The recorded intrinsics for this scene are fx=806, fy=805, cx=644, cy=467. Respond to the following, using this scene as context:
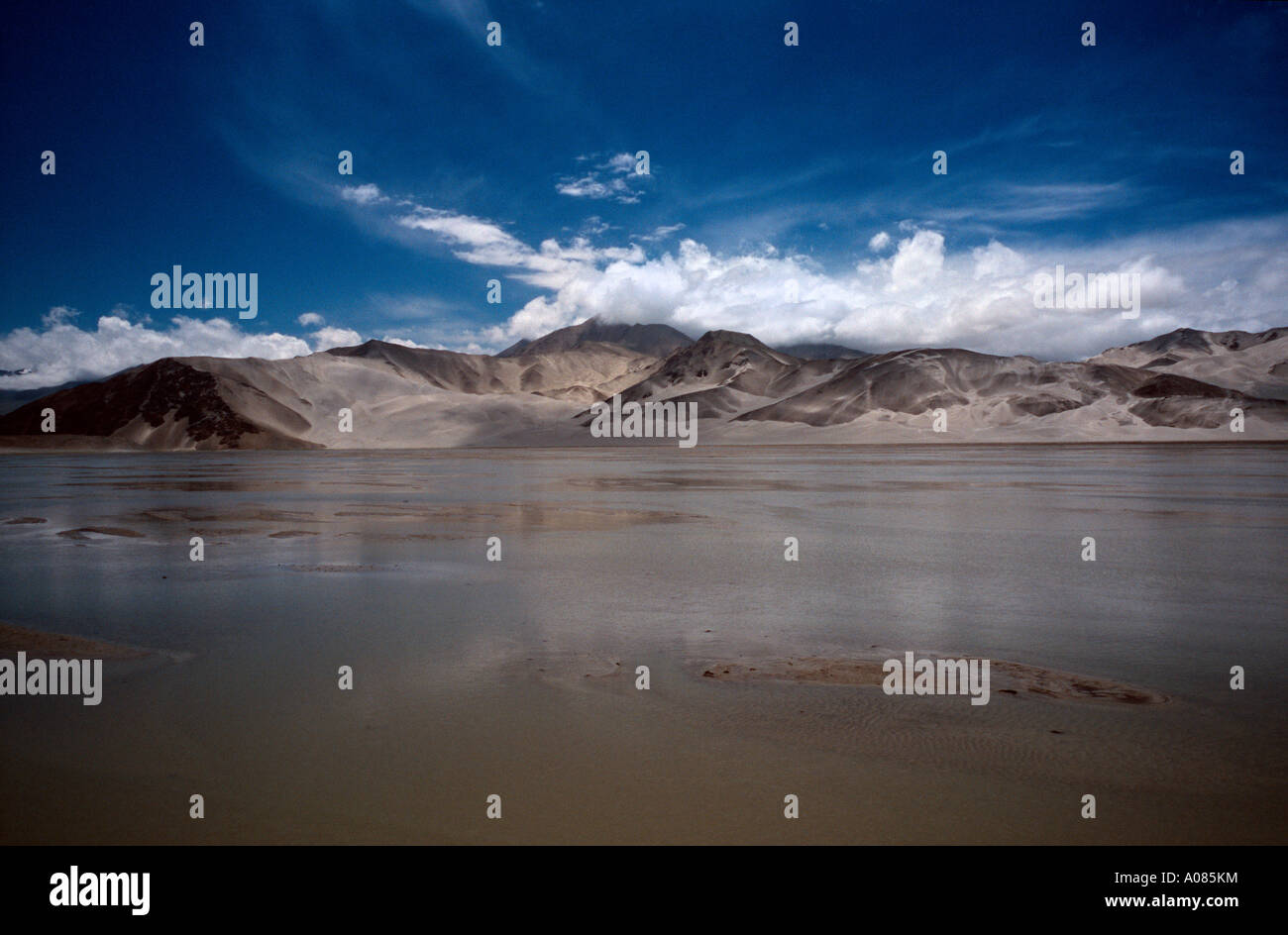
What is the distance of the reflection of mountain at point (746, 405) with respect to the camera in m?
99.3

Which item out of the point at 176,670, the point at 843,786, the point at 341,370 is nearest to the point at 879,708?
the point at 843,786

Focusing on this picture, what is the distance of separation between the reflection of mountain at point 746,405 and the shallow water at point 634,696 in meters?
93.9

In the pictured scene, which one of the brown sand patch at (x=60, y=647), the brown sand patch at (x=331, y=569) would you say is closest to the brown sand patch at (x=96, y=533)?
the brown sand patch at (x=331, y=569)

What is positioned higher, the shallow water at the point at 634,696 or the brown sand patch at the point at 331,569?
the brown sand patch at the point at 331,569

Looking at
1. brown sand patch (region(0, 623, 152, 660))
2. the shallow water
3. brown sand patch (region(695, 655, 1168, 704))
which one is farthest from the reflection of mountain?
brown sand patch (region(0, 623, 152, 660))

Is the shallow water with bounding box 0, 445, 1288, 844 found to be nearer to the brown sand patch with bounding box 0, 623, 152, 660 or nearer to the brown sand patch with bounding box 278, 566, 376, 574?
the brown sand patch with bounding box 278, 566, 376, 574

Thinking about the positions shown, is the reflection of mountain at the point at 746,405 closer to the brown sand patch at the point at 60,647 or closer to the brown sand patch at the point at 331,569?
the brown sand patch at the point at 331,569

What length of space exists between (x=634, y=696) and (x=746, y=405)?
452 feet

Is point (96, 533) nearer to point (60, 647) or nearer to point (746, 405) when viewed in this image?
point (60, 647)

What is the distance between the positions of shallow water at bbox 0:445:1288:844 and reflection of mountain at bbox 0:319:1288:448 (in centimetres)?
9395

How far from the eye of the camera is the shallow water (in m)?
4.11
